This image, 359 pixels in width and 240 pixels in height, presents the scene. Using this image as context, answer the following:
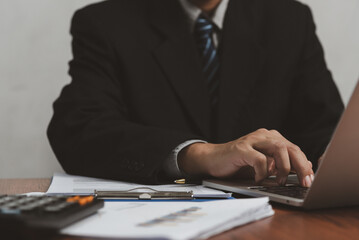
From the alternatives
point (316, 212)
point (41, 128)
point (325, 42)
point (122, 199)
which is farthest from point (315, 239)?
point (325, 42)

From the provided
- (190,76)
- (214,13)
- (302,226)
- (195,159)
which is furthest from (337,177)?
(214,13)

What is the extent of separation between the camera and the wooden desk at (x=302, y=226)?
50cm

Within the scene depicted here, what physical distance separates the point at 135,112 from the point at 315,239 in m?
0.94

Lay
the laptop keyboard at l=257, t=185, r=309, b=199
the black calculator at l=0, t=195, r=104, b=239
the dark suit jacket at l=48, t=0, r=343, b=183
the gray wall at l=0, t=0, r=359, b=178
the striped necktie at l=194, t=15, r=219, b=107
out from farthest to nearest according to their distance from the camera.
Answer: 1. the gray wall at l=0, t=0, r=359, b=178
2. the striped necktie at l=194, t=15, r=219, b=107
3. the dark suit jacket at l=48, t=0, r=343, b=183
4. the laptop keyboard at l=257, t=185, r=309, b=199
5. the black calculator at l=0, t=195, r=104, b=239

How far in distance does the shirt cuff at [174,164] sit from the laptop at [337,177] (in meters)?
0.23

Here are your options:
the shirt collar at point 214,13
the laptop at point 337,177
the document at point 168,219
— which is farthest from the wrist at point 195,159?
the shirt collar at point 214,13

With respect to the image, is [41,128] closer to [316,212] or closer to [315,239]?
[316,212]

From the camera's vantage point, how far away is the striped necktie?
4.65ft

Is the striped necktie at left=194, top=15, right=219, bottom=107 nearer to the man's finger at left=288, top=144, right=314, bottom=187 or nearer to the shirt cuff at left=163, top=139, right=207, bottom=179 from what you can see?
the shirt cuff at left=163, top=139, right=207, bottom=179

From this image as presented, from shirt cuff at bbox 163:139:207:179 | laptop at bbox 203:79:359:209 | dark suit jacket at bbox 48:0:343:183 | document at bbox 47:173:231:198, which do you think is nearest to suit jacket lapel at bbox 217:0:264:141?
dark suit jacket at bbox 48:0:343:183

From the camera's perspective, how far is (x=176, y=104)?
137 centimetres

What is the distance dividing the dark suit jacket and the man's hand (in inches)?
12.7

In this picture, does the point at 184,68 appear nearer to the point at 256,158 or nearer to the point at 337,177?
the point at 256,158

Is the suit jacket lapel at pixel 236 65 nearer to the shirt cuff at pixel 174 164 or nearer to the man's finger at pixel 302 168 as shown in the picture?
the shirt cuff at pixel 174 164
